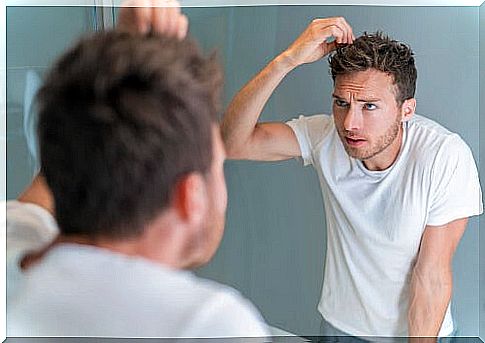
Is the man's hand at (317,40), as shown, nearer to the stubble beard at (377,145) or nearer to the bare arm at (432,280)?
the stubble beard at (377,145)

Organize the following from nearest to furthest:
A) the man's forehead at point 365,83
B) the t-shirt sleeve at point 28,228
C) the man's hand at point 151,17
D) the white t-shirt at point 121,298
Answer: the white t-shirt at point 121,298 < the t-shirt sleeve at point 28,228 < the man's hand at point 151,17 < the man's forehead at point 365,83

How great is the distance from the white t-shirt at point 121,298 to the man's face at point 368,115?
0.56 meters

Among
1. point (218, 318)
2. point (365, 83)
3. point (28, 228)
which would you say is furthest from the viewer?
point (365, 83)

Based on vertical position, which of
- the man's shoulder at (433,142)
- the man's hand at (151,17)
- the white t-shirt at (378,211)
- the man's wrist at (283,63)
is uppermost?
the man's hand at (151,17)

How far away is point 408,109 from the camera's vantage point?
1.30 metres

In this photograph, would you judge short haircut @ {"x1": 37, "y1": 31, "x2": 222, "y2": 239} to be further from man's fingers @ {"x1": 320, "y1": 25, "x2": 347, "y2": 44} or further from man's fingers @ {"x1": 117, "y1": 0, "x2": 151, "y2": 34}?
man's fingers @ {"x1": 320, "y1": 25, "x2": 347, "y2": 44}

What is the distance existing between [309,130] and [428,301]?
12.4 inches

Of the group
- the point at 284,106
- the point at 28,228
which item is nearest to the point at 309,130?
the point at 284,106

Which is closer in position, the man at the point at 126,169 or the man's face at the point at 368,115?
the man at the point at 126,169

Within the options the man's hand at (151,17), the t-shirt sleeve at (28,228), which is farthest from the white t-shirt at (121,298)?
the man's hand at (151,17)

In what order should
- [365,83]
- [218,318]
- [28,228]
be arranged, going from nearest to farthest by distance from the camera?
[218,318] < [28,228] < [365,83]

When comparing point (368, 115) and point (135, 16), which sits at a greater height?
point (135, 16)

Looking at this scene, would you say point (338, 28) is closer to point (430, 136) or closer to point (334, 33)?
point (334, 33)

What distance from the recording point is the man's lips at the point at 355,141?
129 centimetres
